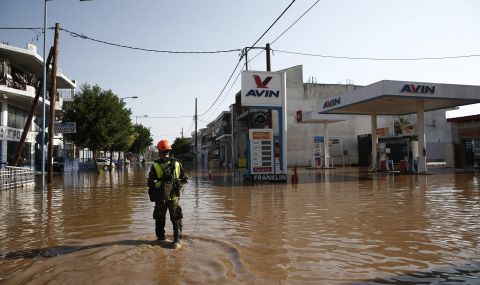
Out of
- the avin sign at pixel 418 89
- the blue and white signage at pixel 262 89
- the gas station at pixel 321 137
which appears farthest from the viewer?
the gas station at pixel 321 137

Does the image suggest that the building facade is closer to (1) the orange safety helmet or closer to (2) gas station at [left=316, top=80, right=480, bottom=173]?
(2) gas station at [left=316, top=80, right=480, bottom=173]

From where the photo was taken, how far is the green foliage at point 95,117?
3519 cm

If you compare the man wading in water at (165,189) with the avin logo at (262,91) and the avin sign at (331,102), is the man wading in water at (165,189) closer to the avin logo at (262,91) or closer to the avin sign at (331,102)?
the avin logo at (262,91)

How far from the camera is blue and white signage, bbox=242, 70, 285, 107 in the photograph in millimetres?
20562

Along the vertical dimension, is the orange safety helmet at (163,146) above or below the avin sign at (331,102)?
below

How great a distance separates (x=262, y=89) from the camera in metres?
20.9

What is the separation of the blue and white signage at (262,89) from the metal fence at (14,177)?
38.0ft

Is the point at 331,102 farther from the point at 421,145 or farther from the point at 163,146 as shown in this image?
the point at 163,146

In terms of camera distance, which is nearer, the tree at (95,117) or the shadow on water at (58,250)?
the shadow on water at (58,250)

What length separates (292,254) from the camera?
237 inches

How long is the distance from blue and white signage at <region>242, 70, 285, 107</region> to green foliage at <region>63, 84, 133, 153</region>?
63.1 feet

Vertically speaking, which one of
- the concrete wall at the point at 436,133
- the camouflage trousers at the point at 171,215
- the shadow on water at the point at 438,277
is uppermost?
Result: the concrete wall at the point at 436,133

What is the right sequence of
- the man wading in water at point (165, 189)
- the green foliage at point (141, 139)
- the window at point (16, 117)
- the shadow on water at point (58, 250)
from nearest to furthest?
the shadow on water at point (58, 250), the man wading in water at point (165, 189), the window at point (16, 117), the green foliage at point (141, 139)

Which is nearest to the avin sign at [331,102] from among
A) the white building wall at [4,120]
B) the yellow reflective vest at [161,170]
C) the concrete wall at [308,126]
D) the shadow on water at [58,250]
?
the concrete wall at [308,126]
